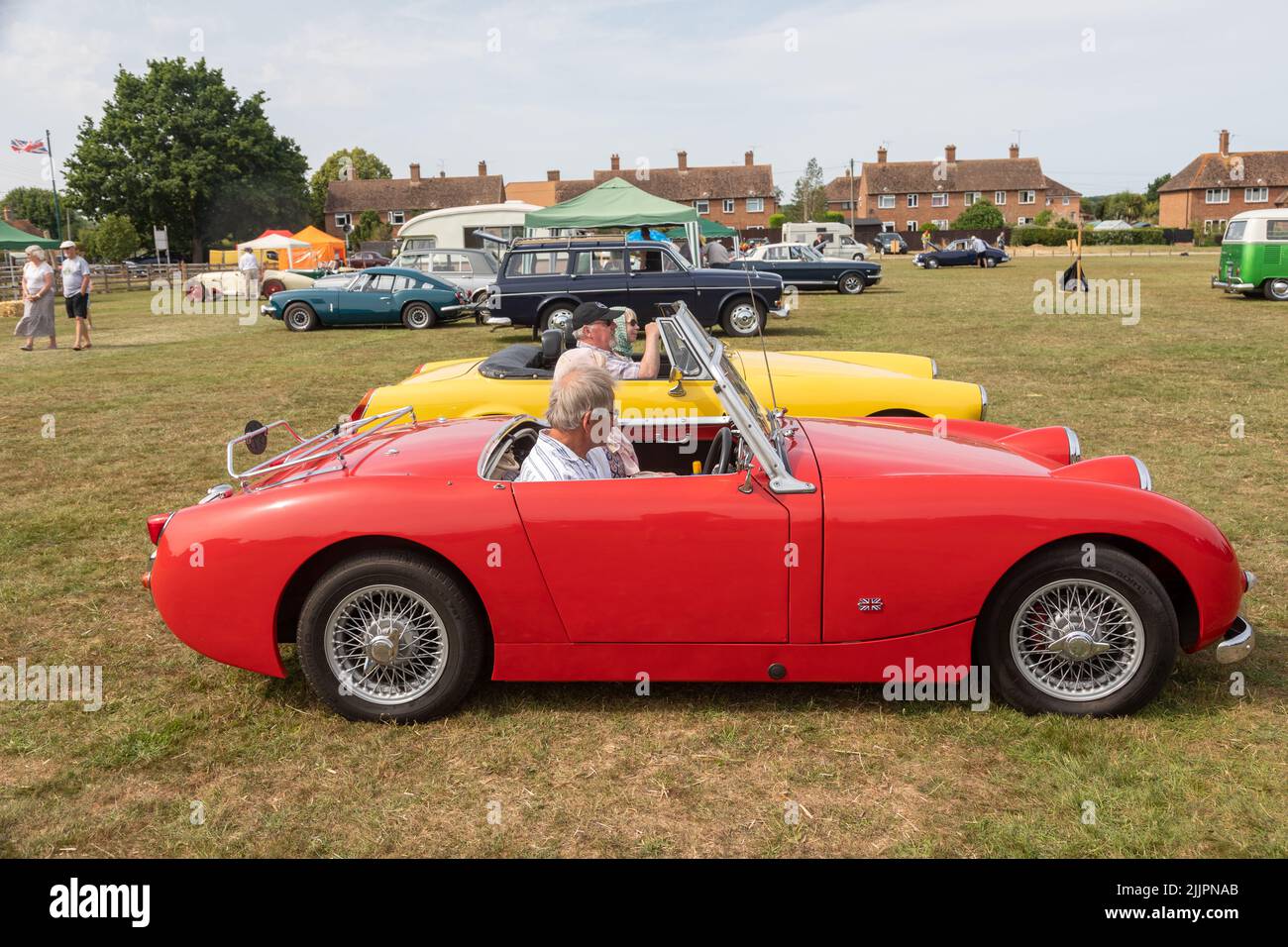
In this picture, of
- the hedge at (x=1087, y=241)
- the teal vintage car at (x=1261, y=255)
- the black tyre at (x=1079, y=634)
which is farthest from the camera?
the hedge at (x=1087, y=241)

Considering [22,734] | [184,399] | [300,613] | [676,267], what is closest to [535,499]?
[300,613]

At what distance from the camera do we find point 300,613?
154 inches

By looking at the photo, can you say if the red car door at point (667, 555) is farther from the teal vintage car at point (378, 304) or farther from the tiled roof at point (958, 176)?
the tiled roof at point (958, 176)

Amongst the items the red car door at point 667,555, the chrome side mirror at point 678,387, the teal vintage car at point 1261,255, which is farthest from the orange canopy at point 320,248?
the red car door at point 667,555

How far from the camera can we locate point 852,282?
95.6 ft

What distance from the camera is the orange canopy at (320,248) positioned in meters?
42.7

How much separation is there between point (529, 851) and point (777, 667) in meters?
1.14

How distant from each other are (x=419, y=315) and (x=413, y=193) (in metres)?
67.5

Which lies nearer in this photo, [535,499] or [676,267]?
[535,499]

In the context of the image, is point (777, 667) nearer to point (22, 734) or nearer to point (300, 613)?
point (300, 613)

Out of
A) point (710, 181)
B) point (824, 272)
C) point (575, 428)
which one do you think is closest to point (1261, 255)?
point (824, 272)

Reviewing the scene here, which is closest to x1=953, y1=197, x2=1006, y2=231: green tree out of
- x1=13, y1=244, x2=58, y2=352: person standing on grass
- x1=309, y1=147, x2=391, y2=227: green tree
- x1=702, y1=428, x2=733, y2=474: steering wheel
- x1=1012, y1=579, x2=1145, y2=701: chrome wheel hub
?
x1=309, y1=147, x2=391, y2=227: green tree

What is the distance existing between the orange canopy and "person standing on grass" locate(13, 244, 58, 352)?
25074 mm

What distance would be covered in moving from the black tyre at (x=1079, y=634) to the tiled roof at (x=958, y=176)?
3693 inches
